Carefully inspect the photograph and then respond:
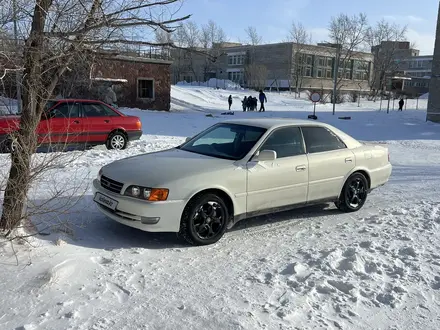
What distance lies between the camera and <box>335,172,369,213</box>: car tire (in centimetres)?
661

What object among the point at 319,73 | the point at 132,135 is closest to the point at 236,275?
the point at 132,135

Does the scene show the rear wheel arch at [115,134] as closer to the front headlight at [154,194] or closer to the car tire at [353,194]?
the car tire at [353,194]

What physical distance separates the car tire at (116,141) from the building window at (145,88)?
18.1 m

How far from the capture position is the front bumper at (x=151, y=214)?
4.74 m

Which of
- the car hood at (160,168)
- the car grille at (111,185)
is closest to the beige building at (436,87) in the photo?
the car hood at (160,168)

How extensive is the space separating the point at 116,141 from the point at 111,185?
7327mm

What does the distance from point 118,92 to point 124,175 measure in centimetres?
2495

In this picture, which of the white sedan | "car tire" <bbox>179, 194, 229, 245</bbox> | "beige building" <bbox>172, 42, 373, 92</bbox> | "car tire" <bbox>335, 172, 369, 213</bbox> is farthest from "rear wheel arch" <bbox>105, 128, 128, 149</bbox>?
"beige building" <bbox>172, 42, 373, 92</bbox>

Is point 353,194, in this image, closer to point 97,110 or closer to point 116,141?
point 116,141

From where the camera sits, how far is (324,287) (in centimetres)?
397

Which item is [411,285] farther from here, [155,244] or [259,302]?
[155,244]

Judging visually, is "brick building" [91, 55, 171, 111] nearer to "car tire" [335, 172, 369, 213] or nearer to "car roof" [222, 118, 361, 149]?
"car roof" [222, 118, 361, 149]

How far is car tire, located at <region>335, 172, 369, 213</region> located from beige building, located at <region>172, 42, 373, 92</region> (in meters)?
69.5

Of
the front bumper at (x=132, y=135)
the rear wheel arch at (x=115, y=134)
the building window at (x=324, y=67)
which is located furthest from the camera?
the building window at (x=324, y=67)
